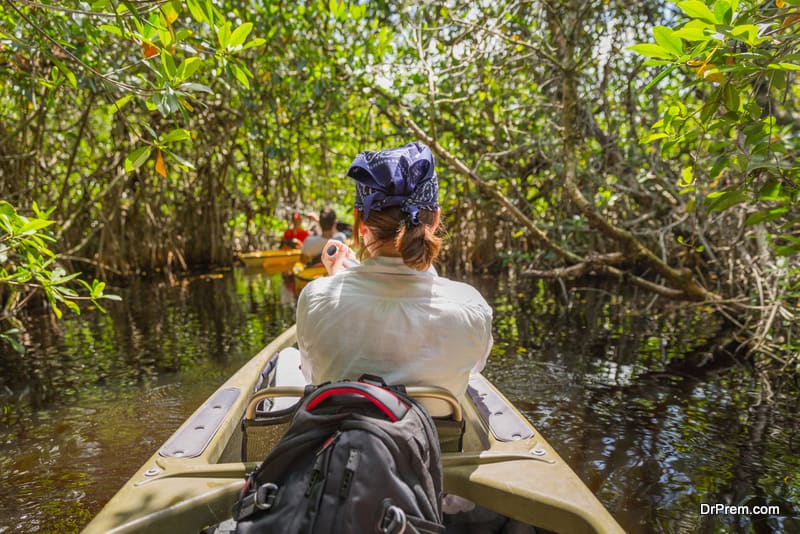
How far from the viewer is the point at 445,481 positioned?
165cm

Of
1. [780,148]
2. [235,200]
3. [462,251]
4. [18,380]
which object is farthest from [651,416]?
[235,200]

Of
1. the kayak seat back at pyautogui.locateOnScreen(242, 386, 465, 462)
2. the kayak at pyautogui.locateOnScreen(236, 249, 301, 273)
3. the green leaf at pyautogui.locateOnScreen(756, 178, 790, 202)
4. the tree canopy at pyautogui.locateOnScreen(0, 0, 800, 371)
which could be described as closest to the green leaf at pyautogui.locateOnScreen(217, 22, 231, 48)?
the tree canopy at pyautogui.locateOnScreen(0, 0, 800, 371)

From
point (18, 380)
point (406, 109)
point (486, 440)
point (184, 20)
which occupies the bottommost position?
point (18, 380)

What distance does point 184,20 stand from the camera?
23.5ft

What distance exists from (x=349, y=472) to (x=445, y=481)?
0.55 m

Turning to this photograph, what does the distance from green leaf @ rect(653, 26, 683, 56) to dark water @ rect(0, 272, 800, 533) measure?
181 centimetres

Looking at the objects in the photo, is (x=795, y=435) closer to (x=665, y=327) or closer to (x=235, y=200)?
(x=665, y=327)

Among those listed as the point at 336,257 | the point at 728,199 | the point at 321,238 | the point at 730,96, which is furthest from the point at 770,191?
the point at 321,238

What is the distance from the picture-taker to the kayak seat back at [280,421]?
5.08ft

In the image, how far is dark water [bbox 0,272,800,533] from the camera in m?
2.69

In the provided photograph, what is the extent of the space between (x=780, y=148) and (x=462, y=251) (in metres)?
8.58

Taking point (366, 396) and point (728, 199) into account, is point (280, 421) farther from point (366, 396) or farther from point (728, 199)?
point (728, 199)

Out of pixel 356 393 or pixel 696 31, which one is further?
pixel 696 31

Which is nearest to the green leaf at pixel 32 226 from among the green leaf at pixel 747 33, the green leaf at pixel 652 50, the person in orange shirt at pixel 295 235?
the green leaf at pixel 652 50
